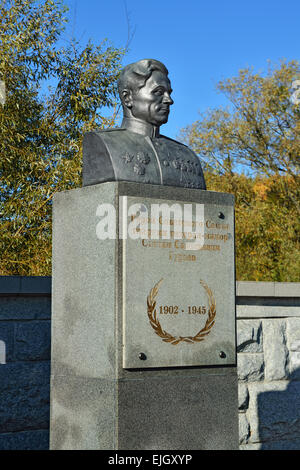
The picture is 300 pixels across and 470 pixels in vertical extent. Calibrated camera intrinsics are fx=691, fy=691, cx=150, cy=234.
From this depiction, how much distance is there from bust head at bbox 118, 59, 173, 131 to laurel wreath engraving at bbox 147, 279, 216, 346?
113 centimetres

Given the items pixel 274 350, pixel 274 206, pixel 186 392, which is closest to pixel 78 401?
pixel 186 392

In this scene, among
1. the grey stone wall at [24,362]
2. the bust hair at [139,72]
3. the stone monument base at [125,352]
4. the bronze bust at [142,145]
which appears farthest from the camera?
the grey stone wall at [24,362]

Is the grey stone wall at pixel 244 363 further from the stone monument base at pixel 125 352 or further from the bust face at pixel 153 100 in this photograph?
the bust face at pixel 153 100

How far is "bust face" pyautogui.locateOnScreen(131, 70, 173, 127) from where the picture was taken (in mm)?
4523

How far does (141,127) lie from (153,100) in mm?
192

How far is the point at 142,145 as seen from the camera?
443 cm

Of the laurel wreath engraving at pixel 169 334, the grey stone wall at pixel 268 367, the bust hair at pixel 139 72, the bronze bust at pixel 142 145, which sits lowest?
the grey stone wall at pixel 268 367

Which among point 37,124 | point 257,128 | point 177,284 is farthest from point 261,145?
point 177,284

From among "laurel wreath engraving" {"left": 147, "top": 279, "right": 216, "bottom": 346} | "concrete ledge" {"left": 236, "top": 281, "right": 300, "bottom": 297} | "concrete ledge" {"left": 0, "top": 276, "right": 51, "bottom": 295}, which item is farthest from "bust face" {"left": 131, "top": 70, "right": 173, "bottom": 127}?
"concrete ledge" {"left": 236, "top": 281, "right": 300, "bottom": 297}

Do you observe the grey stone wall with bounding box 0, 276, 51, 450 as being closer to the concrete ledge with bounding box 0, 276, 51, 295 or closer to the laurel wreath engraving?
the concrete ledge with bounding box 0, 276, 51, 295

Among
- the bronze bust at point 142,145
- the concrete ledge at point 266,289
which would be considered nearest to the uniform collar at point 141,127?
the bronze bust at point 142,145

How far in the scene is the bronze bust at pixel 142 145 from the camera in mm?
4289

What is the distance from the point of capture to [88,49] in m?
10.6

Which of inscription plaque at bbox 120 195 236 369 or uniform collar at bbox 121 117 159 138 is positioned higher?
uniform collar at bbox 121 117 159 138
